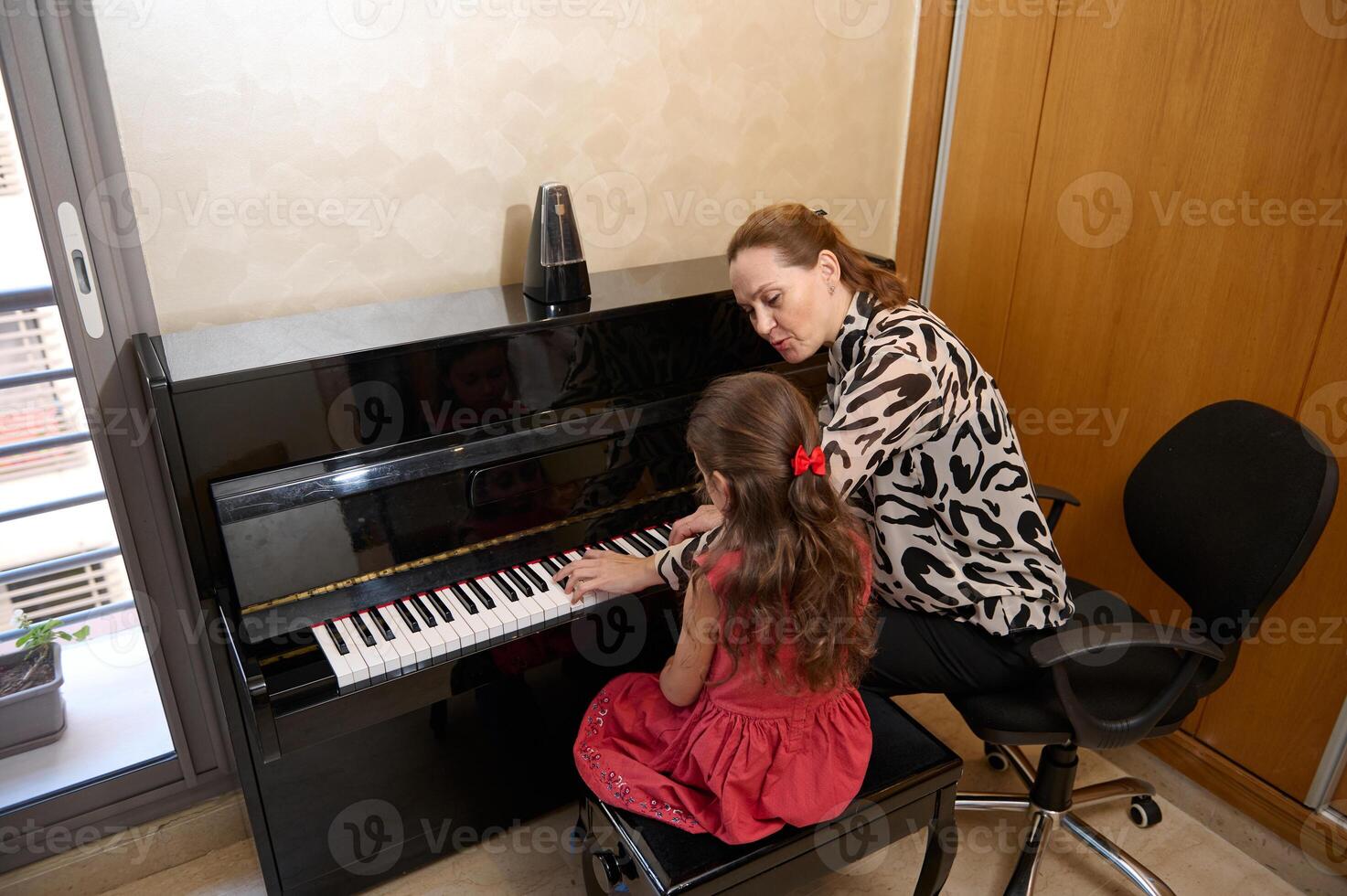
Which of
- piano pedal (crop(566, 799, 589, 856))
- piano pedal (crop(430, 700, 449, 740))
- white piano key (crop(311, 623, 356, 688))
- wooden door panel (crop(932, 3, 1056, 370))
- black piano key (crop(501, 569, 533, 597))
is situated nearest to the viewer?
white piano key (crop(311, 623, 356, 688))

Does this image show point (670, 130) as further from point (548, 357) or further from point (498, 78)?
point (548, 357)

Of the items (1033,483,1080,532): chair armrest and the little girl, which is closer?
the little girl

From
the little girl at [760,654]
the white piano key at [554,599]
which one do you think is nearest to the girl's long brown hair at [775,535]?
the little girl at [760,654]

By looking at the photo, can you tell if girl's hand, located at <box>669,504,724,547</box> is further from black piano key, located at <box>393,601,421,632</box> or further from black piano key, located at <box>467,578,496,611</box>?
black piano key, located at <box>393,601,421,632</box>

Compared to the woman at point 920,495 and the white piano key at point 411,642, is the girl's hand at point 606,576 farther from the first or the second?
the white piano key at point 411,642

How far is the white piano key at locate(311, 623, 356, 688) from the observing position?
4.65 feet

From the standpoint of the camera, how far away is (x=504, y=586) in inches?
64.4

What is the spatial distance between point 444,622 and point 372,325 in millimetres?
564

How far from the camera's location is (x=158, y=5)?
5.01 feet

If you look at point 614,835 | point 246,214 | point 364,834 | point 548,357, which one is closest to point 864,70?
point 548,357

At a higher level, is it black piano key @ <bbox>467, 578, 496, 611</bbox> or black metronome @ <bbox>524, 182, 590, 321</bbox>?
black metronome @ <bbox>524, 182, 590, 321</bbox>

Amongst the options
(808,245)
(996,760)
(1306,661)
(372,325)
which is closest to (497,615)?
(372,325)

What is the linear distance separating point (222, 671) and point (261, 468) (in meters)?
0.34

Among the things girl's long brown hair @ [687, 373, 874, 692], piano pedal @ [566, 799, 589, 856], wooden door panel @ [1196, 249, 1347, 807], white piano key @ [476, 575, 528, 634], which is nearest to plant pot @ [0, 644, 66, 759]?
white piano key @ [476, 575, 528, 634]
